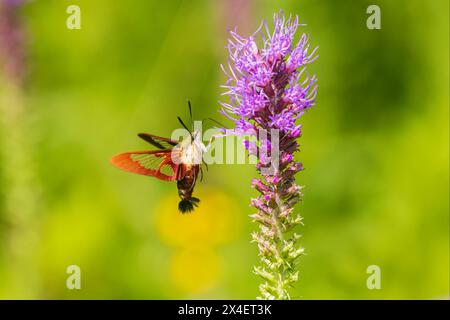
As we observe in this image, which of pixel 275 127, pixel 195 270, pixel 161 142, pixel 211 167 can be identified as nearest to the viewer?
pixel 275 127

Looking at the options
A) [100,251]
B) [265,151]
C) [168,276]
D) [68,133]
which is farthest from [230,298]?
[265,151]

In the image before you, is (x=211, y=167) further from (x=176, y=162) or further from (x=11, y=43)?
(x=176, y=162)

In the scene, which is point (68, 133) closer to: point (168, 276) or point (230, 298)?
point (168, 276)

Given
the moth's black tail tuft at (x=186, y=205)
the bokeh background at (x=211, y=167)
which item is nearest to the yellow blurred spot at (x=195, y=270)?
the bokeh background at (x=211, y=167)

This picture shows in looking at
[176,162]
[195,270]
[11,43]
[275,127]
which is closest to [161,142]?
[176,162]

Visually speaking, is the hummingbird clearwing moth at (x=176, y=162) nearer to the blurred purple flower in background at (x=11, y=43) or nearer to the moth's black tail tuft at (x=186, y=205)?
the moth's black tail tuft at (x=186, y=205)
